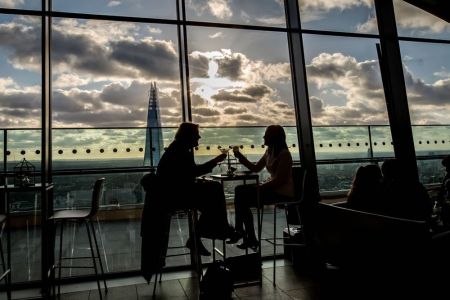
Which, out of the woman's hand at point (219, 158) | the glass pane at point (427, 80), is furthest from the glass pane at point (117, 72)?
the glass pane at point (427, 80)

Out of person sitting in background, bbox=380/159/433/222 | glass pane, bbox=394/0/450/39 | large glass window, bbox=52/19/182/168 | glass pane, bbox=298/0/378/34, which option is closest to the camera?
person sitting in background, bbox=380/159/433/222

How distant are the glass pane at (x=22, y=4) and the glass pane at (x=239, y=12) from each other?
1566 millimetres

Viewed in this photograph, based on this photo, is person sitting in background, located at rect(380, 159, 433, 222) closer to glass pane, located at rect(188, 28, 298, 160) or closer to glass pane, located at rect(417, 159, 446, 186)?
glass pane, located at rect(188, 28, 298, 160)

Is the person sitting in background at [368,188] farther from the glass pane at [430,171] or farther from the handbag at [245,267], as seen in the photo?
the glass pane at [430,171]

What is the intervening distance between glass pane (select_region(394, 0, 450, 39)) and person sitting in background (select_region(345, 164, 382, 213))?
2740mm

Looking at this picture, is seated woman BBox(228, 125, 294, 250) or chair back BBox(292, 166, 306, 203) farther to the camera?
chair back BBox(292, 166, 306, 203)

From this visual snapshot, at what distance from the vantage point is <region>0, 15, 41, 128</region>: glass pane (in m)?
3.10

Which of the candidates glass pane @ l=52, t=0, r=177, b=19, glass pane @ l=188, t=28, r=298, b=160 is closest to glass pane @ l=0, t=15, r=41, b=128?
glass pane @ l=52, t=0, r=177, b=19

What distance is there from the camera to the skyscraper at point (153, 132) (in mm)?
3578

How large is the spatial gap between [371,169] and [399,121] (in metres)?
1.88

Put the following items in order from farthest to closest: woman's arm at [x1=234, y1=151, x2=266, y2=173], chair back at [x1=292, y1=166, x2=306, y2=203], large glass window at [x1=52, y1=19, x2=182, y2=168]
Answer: large glass window at [x1=52, y1=19, x2=182, y2=168]
woman's arm at [x1=234, y1=151, x2=266, y2=173]
chair back at [x1=292, y1=166, x2=306, y2=203]

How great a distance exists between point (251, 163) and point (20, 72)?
2529 millimetres

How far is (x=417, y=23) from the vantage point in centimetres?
452

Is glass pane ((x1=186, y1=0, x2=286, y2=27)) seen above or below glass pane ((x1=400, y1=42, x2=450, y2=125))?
above
